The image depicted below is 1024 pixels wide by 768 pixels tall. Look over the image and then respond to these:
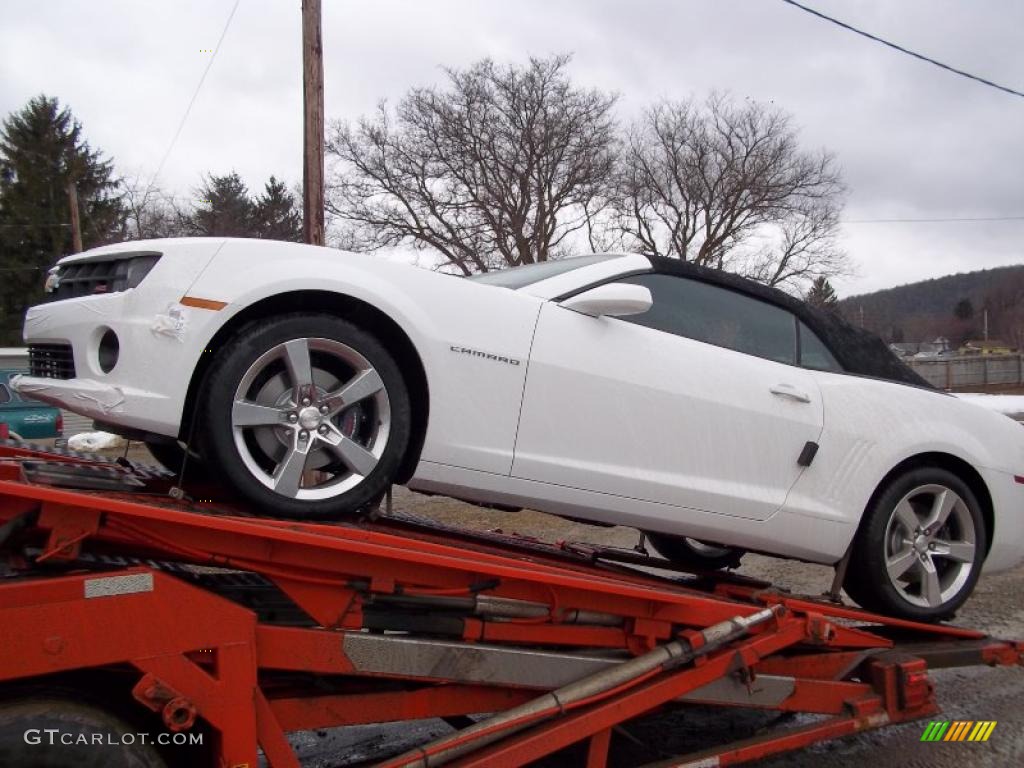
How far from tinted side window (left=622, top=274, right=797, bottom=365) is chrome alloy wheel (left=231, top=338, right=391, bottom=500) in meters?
1.25

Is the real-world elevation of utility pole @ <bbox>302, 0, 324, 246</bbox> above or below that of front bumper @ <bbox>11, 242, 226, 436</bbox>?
above

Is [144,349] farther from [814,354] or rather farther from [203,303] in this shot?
[814,354]

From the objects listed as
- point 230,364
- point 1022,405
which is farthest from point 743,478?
point 1022,405

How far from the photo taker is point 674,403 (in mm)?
3459

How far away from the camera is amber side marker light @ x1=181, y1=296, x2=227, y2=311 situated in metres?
2.75

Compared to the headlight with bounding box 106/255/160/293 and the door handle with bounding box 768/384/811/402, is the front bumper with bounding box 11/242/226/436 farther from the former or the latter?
the door handle with bounding box 768/384/811/402

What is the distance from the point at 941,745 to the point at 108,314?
4.09 meters

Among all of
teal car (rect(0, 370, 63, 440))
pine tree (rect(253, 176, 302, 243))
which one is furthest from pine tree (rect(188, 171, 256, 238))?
teal car (rect(0, 370, 63, 440))

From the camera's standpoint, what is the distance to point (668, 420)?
345 centimetres

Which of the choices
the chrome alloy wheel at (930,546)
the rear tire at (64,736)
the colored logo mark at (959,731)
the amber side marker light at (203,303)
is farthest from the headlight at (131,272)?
the colored logo mark at (959,731)

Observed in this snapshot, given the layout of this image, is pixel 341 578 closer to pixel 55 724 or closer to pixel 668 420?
pixel 55 724

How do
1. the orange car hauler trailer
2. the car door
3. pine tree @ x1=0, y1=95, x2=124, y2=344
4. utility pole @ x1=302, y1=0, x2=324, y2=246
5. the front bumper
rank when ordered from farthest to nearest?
pine tree @ x1=0, y1=95, x2=124, y2=344 < utility pole @ x1=302, y1=0, x2=324, y2=246 < the car door < the front bumper < the orange car hauler trailer

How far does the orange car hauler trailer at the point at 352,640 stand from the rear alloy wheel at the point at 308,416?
0.18 m

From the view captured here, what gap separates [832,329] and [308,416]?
264cm
